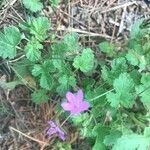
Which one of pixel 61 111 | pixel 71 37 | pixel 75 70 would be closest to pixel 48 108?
pixel 61 111

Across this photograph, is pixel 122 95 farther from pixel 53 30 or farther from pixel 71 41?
pixel 53 30

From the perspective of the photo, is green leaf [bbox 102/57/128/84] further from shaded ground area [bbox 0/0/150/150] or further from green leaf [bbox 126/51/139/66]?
shaded ground area [bbox 0/0/150/150]

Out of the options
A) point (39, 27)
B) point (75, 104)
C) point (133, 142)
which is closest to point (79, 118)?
point (75, 104)

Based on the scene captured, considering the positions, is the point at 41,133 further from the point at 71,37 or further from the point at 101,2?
the point at 101,2

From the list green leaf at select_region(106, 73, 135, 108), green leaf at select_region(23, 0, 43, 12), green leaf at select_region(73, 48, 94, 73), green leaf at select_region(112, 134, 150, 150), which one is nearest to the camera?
green leaf at select_region(112, 134, 150, 150)

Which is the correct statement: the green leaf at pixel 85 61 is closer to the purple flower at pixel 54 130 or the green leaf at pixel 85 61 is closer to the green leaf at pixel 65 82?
the green leaf at pixel 65 82

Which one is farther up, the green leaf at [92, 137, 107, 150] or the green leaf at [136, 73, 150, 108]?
the green leaf at [136, 73, 150, 108]

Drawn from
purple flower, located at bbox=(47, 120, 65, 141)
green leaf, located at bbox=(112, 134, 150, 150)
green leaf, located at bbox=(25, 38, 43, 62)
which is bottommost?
purple flower, located at bbox=(47, 120, 65, 141)

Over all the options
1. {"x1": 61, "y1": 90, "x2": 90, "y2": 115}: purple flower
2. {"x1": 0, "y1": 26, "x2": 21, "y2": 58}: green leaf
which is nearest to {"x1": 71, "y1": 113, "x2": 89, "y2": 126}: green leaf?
{"x1": 61, "y1": 90, "x2": 90, "y2": 115}: purple flower
